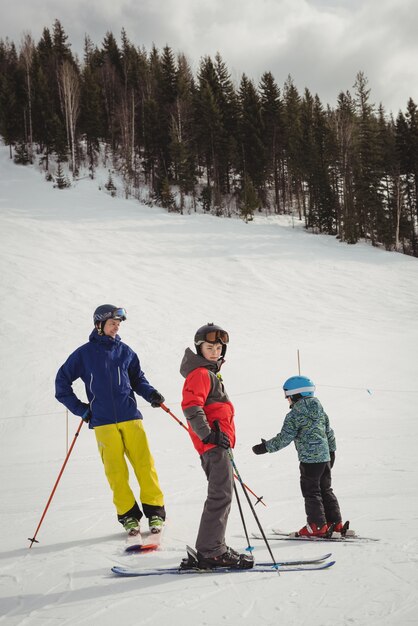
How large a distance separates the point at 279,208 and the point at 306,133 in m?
7.16

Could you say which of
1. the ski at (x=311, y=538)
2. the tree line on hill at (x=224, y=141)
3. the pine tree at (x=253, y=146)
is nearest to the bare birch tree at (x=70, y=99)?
the tree line on hill at (x=224, y=141)

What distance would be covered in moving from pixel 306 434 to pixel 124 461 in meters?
1.62

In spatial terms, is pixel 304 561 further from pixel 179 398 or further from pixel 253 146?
pixel 253 146

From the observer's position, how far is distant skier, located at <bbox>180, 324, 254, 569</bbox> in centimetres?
Answer: 282

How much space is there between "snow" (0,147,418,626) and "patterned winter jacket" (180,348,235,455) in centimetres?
96

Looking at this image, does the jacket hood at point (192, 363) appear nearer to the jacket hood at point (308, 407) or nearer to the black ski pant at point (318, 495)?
the jacket hood at point (308, 407)

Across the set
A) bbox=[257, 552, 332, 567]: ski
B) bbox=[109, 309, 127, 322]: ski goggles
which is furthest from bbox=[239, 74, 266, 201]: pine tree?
bbox=[257, 552, 332, 567]: ski

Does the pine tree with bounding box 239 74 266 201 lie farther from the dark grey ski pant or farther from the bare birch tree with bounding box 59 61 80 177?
the dark grey ski pant

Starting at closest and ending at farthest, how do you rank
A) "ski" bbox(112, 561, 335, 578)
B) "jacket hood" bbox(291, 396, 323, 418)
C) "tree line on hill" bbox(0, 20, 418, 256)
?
"ski" bbox(112, 561, 335, 578) < "jacket hood" bbox(291, 396, 323, 418) < "tree line on hill" bbox(0, 20, 418, 256)

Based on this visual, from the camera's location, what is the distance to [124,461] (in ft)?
12.0


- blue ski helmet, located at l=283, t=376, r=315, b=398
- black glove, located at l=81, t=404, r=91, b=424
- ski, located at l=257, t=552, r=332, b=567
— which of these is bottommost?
ski, located at l=257, t=552, r=332, b=567

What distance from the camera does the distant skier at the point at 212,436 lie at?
282cm

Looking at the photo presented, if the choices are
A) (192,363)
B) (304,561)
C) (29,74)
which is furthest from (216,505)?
(29,74)

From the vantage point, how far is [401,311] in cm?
1719
